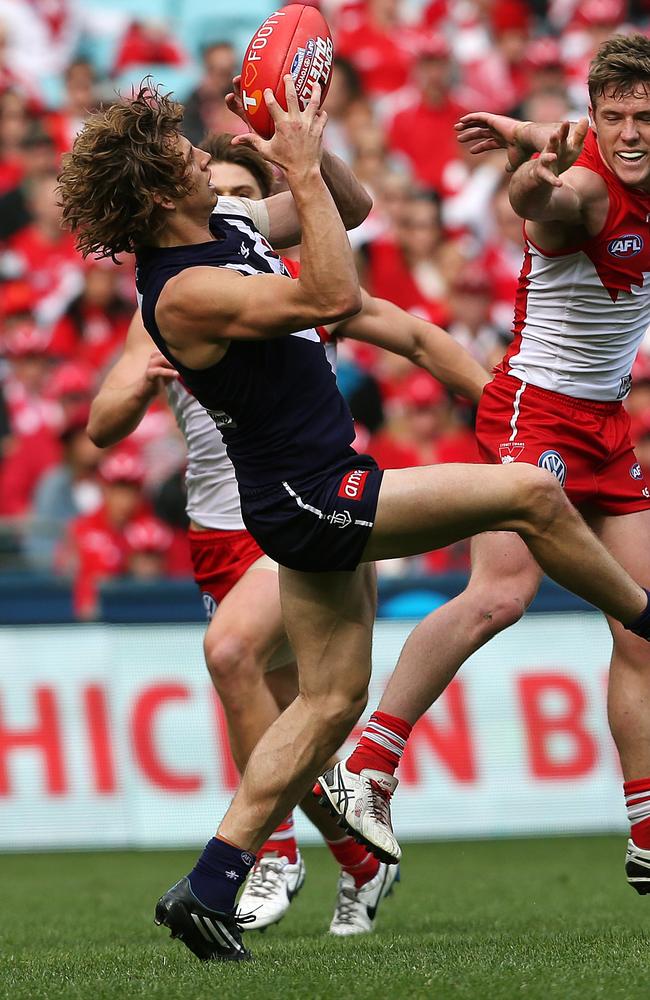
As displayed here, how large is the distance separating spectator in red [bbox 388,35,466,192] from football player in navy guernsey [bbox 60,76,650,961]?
8.78m

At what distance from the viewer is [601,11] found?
1381 centimetres

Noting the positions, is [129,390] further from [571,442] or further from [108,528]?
[108,528]

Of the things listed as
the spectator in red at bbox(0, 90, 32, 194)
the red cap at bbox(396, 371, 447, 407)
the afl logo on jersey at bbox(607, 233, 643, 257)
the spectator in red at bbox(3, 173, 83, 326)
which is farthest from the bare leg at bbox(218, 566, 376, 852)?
the spectator in red at bbox(0, 90, 32, 194)

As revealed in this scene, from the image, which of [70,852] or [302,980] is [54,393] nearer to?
[70,852]

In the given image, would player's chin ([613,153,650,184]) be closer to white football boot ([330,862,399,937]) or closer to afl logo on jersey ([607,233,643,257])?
afl logo on jersey ([607,233,643,257])

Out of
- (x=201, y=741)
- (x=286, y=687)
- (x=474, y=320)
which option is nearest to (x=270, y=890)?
(x=286, y=687)

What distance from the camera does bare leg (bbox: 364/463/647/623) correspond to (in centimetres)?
436

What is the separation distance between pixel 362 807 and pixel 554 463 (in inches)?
51.8

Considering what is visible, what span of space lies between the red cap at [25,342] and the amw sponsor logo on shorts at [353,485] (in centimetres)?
786

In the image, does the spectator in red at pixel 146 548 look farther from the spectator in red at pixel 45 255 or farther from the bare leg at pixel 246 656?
the bare leg at pixel 246 656

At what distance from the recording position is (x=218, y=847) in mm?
4504

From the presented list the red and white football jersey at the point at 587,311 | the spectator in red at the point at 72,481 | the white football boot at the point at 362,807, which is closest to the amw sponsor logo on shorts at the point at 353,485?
the white football boot at the point at 362,807

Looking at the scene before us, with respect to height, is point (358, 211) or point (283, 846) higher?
point (358, 211)

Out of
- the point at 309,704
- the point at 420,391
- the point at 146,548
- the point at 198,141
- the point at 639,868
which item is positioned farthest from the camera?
the point at 198,141
